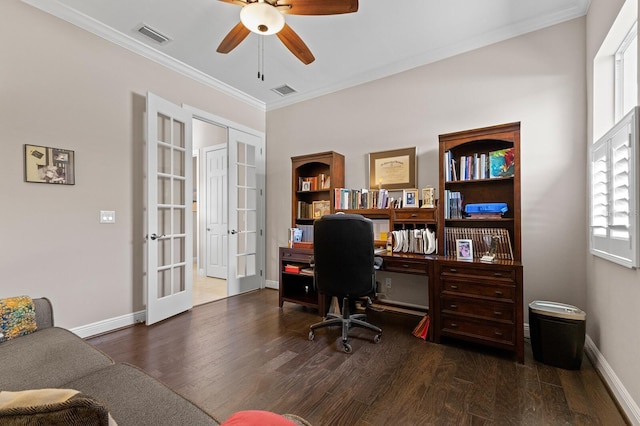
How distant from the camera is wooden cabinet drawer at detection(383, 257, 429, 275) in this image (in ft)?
8.93

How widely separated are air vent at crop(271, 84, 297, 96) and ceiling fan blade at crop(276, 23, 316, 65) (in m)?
1.61

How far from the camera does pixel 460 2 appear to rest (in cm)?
250

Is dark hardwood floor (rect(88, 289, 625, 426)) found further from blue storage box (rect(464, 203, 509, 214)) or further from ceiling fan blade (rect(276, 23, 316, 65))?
ceiling fan blade (rect(276, 23, 316, 65))

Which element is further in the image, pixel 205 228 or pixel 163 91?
pixel 205 228

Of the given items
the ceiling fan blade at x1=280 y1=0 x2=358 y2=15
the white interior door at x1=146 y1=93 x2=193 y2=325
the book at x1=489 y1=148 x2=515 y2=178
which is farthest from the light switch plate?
the book at x1=489 y1=148 x2=515 y2=178

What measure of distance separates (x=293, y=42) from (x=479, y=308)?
270 cm

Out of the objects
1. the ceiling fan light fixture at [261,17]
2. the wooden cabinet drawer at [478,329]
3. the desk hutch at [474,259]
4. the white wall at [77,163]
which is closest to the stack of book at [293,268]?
the desk hutch at [474,259]

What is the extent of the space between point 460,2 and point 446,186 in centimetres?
165

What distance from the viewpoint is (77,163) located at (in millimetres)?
2713

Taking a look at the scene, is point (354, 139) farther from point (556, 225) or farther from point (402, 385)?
point (402, 385)

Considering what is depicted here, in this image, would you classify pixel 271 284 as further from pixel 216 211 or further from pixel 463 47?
pixel 463 47

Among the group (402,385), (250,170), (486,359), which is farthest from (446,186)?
(250,170)

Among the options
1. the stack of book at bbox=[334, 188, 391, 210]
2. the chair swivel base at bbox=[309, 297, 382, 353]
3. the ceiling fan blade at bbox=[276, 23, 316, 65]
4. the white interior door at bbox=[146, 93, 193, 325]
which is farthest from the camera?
the stack of book at bbox=[334, 188, 391, 210]

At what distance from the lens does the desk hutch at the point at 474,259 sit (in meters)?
2.35
